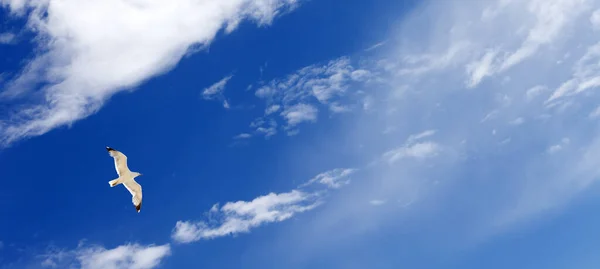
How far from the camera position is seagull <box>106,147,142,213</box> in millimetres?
82238

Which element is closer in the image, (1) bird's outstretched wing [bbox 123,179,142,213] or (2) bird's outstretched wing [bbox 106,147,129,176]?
(2) bird's outstretched wing [bbox 106,147,129,176]

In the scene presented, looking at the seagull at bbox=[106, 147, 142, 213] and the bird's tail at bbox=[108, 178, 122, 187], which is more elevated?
the seagull at bbox=[106, 147, 142, 213]

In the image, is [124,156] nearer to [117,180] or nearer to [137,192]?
[117,180]

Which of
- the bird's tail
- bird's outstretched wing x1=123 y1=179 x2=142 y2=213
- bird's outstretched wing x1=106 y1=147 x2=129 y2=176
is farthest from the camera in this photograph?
bird's outstretched wing x1=123 y1=179 x2=142 y2=213

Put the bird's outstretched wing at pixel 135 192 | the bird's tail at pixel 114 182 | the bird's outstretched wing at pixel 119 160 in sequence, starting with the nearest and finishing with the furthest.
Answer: the bird's outstretched wing at pixel 119 160 → the bird's tail at pixel 114 182 → the bird's outstretched wing at pixel 135 192

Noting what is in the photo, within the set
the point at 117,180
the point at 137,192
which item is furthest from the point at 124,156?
the point at 137,192

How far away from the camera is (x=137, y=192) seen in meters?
90.8

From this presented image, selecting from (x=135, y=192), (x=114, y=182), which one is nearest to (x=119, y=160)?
(x=114, y=182)

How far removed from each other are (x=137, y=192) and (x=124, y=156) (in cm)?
946

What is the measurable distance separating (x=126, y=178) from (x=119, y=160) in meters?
4.49

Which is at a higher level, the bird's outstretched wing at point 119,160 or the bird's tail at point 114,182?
the bird's outstretched wing at point 119,160

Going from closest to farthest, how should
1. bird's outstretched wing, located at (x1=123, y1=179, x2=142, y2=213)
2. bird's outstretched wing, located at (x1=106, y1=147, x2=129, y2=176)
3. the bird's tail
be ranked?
bird's outstretched wing, located at (x1=106, y1=147, x2=129, y2=176) < the bird's tail < bird's outstretched wing, located at (x1=123, y1=179, x2=142, y2=213)

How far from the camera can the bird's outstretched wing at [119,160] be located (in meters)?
81.4

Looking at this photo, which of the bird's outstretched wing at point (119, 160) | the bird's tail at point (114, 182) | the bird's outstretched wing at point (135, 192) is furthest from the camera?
the bird's outstretched wing at point (135, 192)
